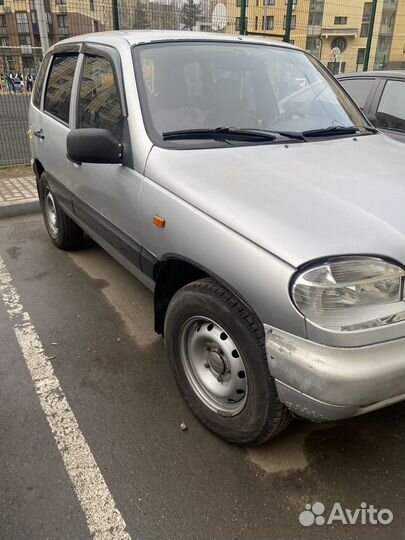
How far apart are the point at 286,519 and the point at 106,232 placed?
2090 millimetres

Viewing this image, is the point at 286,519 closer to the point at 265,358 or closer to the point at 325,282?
the point at 265,358

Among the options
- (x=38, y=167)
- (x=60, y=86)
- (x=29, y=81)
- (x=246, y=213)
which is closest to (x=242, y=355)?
(x=246, y=213)

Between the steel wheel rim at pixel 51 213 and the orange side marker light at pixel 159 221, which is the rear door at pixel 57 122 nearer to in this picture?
the steel wheel rim at pixel 51 213

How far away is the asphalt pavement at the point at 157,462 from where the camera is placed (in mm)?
1947

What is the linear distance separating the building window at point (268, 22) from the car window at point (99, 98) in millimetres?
9909

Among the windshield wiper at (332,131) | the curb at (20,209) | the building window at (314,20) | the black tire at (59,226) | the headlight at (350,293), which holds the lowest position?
the curb at (20,209)

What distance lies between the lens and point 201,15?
898 cm

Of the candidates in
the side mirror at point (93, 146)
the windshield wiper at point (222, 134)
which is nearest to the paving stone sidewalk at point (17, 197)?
the side mirror at point (93, 146)

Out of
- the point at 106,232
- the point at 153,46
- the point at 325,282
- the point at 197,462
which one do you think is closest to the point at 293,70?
the point at 153,46

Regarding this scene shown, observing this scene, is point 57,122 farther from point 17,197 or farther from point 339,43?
point 339,43

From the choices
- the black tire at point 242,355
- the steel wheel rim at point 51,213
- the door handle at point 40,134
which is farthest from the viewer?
the steel wheel rim at point 51,213

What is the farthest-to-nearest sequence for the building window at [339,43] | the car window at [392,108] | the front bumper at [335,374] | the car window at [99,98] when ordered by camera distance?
1. the building window at [339,43]
2. the car window at [392,108]
3. the car window at [99,98]
4. the front bumper at [335,374]

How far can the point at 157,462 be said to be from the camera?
7.36ft

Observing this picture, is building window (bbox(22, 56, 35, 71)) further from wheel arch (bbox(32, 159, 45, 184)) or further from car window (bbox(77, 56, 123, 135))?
car window (bbox(77, 56, 123, 135))
